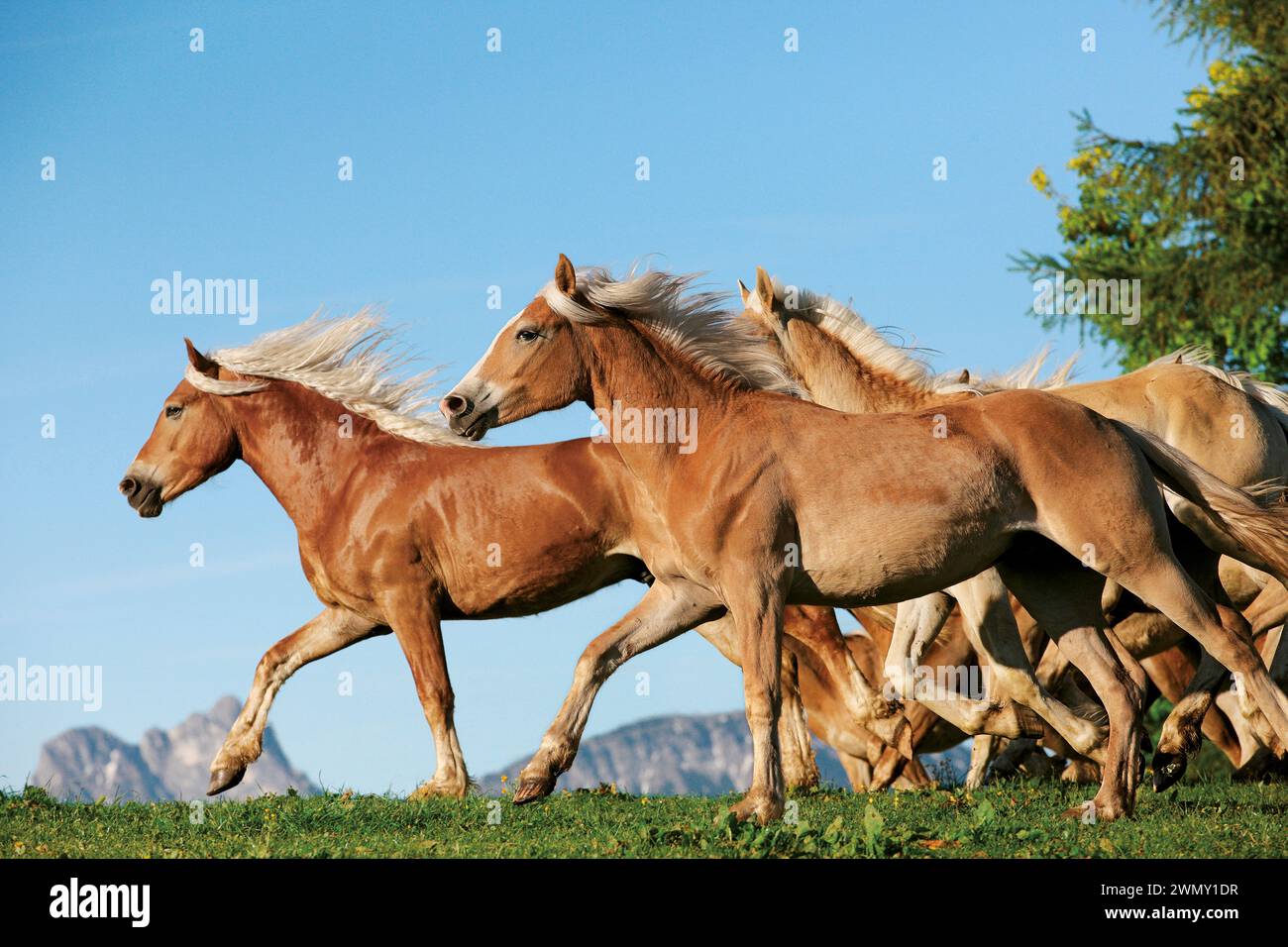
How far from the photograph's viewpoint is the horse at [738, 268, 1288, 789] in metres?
9.99

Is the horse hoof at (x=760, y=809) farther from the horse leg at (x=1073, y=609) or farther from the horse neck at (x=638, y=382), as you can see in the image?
the horse leg at (x=1073, y=609)

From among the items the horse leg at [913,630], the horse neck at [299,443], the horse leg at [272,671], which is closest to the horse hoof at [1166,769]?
the horse leg at [913,630]

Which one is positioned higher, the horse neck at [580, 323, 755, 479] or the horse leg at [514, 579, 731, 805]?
the horse neck at [580, 323, 755, 479]

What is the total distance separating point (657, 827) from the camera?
681 cm

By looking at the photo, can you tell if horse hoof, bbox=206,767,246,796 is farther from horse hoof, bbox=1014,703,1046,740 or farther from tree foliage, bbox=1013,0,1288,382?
tree foliage, bbox=1013,0,1288,382

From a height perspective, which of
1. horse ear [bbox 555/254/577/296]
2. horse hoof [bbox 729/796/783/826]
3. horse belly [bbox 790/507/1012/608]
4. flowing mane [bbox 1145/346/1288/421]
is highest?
horse ear [bbox 555/254/577/296]

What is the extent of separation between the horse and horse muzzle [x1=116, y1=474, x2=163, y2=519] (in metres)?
4.64

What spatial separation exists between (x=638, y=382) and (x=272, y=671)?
4.32 meters

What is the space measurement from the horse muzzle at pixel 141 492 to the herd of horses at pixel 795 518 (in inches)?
0.7

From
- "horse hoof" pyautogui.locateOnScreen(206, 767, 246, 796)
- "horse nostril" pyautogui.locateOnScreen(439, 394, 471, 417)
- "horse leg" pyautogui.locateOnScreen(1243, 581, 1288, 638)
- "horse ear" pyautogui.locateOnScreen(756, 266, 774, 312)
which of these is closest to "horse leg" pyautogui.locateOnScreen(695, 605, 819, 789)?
"horse ear" pyautogui.locateOnScreen(756, 266, 774, 312)

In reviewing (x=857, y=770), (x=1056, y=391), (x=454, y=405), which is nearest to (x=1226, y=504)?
(x=1056, y=391)

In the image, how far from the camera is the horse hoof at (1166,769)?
8.79m
